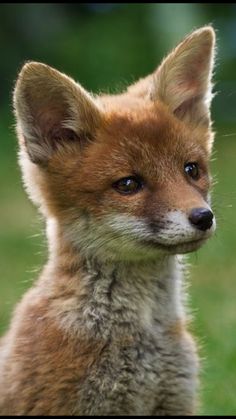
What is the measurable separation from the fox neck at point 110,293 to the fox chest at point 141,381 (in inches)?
4.9

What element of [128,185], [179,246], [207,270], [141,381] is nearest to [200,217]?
[179,246]

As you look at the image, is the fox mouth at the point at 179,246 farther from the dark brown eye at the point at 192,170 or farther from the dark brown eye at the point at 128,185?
the dark brown eye at the point at 192,170

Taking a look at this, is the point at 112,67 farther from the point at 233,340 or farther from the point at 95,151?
the point at 95,151

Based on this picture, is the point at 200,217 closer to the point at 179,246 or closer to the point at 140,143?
the point at 179,246

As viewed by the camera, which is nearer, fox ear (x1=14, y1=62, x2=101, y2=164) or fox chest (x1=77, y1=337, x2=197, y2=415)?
fox chest (x1=77, y1=337, x2=197, y2=415)

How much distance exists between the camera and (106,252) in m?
5.41

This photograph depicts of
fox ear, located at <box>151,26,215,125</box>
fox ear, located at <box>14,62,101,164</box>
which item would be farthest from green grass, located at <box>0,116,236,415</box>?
fox ear, located at <box>14,62,101,164</box>

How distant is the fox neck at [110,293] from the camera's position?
5.41m

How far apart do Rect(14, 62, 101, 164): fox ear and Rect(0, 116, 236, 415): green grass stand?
0.65 metres

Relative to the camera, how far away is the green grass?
670 centimetres

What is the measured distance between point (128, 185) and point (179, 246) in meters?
0.41

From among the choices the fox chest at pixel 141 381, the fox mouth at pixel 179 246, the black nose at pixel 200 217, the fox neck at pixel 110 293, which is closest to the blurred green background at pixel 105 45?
the fox neck at pixel 110 293

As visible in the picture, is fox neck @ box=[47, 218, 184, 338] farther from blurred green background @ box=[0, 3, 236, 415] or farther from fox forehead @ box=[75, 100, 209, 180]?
blurred green background @ box=[0, 3, 236, 415]

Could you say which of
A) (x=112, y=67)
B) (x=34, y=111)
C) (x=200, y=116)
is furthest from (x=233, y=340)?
(x=112, y=67)
